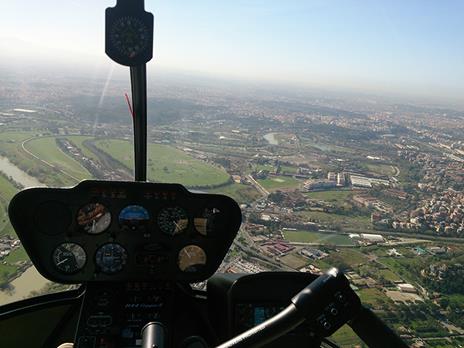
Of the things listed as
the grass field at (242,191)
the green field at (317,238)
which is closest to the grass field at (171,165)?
the grass field at (242,191)

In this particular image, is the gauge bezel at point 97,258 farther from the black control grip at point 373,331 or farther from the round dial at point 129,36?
the black control grip at point 373,331

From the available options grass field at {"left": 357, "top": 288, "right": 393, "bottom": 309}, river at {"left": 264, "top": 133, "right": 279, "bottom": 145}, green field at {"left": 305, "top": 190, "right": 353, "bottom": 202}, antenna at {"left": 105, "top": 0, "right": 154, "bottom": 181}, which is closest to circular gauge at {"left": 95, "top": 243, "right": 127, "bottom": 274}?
antenna at {"left": 105, "top": 0, "right": 154, "bottom": 181}

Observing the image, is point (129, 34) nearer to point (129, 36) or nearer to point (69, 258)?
point (129, 36)

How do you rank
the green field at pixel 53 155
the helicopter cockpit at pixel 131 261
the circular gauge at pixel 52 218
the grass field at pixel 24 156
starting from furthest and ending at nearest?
the green field at pixel 53 155, the grass field at pixel 24 156, the circular gauge at pixel 52 218, the helicopter cockpit at pixel 131 261

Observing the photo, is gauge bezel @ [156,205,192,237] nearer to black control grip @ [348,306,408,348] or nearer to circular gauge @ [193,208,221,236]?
circular gauge @ [193,208,221,236]

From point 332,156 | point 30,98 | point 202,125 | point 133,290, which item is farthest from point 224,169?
point 332,156

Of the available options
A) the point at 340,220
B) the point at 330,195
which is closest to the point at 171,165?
the point at 340,220
